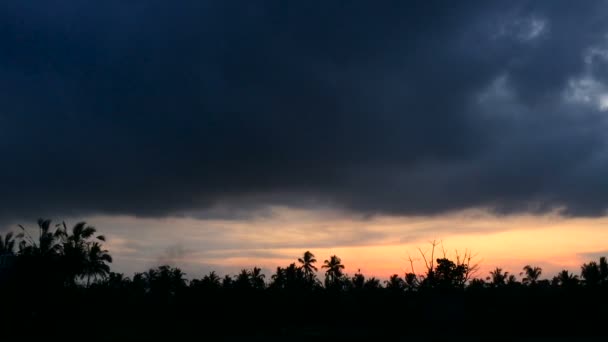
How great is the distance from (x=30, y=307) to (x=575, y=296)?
3878cm

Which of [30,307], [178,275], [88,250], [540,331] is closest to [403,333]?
[540,331]

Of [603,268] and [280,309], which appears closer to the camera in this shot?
[280,309]

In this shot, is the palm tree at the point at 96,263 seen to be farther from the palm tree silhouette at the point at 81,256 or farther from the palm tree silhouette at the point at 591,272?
the palm tree silhouette at the point at 591,272

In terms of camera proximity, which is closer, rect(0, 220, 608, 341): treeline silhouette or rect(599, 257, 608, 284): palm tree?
rect(0, 220, 608, 341): treeline silhouette

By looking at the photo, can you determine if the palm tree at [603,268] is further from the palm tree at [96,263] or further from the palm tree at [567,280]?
the palm tree at [96,263]

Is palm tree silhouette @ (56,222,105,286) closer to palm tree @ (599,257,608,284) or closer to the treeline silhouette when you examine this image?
the treeline silhouette

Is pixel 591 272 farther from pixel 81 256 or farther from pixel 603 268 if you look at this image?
Result: pixel 81 256

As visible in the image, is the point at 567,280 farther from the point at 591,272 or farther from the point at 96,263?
the point at 96,263

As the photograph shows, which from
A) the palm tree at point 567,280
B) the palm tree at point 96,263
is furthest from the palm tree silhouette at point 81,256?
the palm tree at point 567,280

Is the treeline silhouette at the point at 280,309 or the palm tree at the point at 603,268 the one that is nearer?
the treeline silhouette at the point at 280,309

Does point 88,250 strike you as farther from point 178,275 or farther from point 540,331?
point 540,331

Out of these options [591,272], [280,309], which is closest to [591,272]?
[591,272]

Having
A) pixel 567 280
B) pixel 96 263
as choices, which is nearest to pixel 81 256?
pixel 96 263

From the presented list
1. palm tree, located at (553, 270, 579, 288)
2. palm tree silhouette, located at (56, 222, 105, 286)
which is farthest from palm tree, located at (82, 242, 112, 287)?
palm tree, located at (553, 270, 579, 288)
